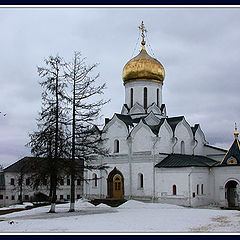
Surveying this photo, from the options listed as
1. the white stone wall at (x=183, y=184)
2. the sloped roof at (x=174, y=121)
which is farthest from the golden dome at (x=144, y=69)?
the white stone wall at (x=183, y=184)

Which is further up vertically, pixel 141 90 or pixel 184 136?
pixel 141 90

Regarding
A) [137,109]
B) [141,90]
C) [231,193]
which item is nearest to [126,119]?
[137,109]

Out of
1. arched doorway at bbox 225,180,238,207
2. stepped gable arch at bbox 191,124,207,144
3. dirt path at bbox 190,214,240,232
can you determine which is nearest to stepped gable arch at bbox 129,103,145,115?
stepped gable arch at bbox 191,124,207,144

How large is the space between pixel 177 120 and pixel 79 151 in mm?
12217

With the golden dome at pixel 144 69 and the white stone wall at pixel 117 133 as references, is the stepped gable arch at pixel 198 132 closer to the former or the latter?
the golden dome at pixel 144 69

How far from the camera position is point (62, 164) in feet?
61.4

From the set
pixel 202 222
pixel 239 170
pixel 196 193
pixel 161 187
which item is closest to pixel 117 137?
pixel 161 187

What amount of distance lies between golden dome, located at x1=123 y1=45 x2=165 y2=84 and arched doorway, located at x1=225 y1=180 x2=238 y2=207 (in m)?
10.7

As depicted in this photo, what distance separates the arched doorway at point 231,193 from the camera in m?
25.3

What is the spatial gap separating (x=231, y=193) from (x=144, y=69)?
12.2m

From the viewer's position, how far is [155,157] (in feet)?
86.4

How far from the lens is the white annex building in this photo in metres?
25.0

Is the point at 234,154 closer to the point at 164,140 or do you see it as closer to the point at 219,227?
the point at 164,140

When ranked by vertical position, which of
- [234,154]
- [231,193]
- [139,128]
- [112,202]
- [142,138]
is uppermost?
[139,128]
